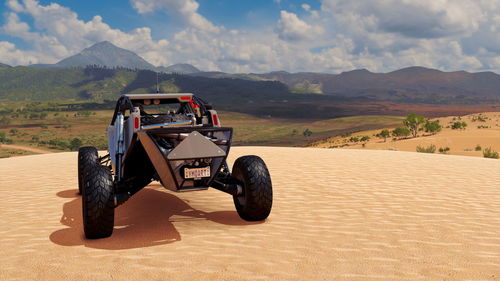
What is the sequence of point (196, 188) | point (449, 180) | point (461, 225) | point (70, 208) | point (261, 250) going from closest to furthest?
point (261, 250)
point (196, 188)
point (461, 225)
point (70, 208)
point (449, 180)

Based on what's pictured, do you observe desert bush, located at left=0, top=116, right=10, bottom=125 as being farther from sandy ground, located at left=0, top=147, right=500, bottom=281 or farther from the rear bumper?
the rear bumper

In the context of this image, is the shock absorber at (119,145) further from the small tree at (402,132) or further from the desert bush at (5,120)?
the desert bush at (5,120)

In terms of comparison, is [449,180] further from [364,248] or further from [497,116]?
[497,116]

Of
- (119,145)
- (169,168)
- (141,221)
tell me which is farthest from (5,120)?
(169,168)

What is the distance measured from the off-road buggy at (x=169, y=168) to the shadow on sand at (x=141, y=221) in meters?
0.25

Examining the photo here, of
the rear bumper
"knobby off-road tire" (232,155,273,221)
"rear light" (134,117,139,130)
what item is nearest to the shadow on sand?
"knobby off-road tire" (232,155,273,221)

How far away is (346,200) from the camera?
25.7 feet

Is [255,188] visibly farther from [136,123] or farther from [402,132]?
[402,132]

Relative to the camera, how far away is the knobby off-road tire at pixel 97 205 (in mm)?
5270

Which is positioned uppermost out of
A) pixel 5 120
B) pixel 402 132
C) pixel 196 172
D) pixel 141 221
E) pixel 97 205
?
pixel 5 120

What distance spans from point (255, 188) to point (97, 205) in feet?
6.96

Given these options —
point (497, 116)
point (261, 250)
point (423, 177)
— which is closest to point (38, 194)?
point (261, 250)

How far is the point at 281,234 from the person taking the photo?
18.5 feet

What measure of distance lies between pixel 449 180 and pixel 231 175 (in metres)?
6.25
